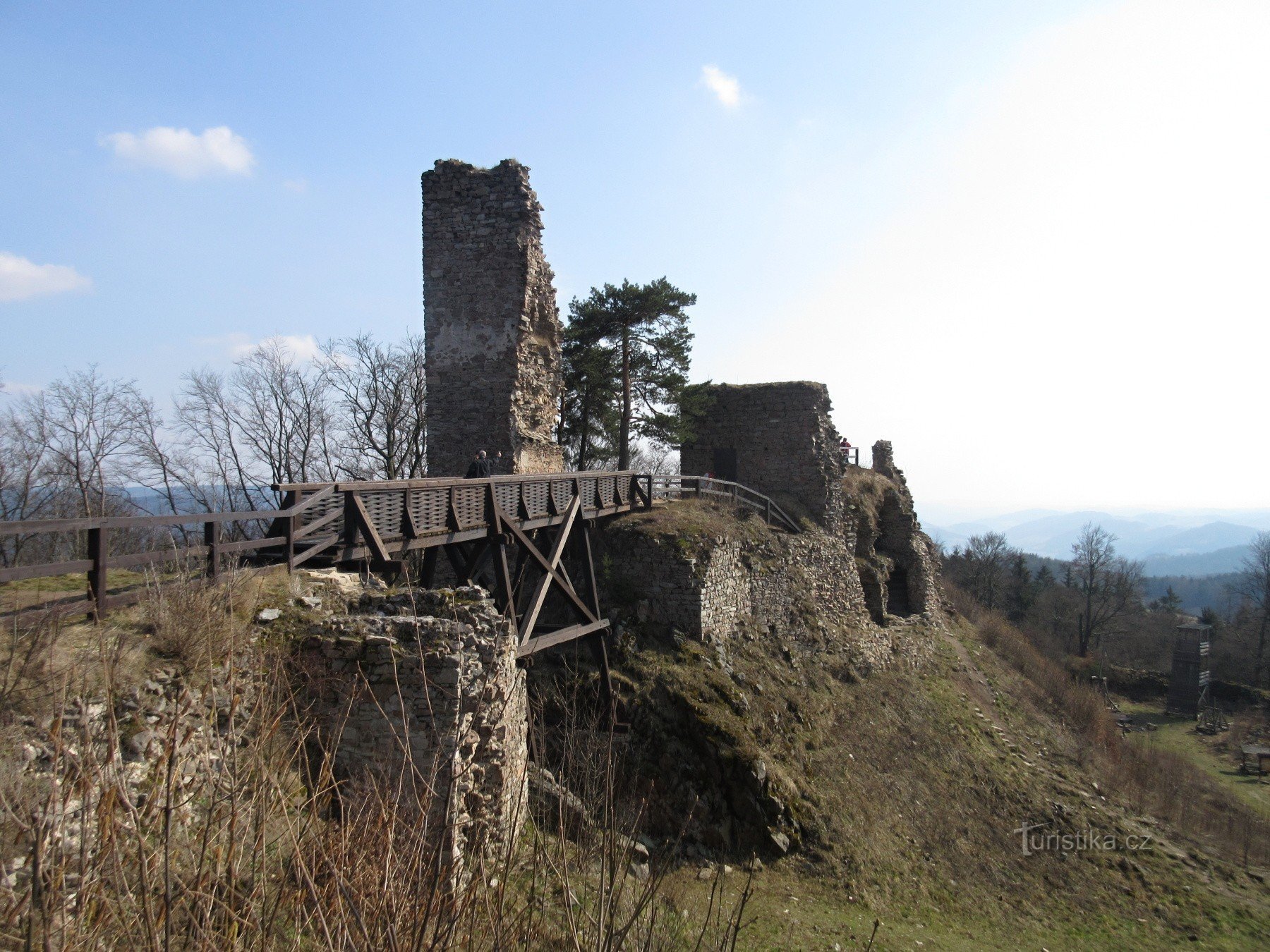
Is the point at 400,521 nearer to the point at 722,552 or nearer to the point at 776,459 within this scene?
the point at 722,552

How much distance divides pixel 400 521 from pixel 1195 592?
19437 cm

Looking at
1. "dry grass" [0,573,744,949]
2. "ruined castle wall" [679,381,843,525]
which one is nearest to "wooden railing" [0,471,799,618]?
"dry grass" [0,573,744,949]

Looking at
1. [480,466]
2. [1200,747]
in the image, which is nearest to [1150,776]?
[1200,747]

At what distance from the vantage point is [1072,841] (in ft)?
42.3

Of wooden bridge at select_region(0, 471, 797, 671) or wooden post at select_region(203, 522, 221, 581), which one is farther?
wooden post at select_region(203, 522, 221, 581)

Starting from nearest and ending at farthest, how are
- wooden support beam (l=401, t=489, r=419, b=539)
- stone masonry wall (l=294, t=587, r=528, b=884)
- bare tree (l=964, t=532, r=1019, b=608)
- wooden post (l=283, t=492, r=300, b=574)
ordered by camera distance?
stone masonry wall (l=294, t=587, r=528, b=884)
wooden post (l=283, t=492, r=300, b=574)
wooden support beam (l=401, t=489, r=419, b=539)
bare tree (l=964, t=532, r=1019, b=608)

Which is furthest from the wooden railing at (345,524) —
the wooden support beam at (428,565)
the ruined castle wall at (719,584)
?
the ruined castle wall at (719,584)

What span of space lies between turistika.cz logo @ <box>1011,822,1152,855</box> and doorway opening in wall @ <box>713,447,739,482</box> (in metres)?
12.3

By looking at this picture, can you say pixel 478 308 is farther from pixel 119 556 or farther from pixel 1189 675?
pixel 1189 675

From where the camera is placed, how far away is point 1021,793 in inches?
555

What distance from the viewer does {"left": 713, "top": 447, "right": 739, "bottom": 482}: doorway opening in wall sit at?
893 inches

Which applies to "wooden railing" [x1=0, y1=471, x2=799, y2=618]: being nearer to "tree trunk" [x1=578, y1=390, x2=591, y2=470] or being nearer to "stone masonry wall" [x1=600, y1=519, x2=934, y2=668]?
"stone masonry wall" [x1=600, y1=519, x2=934, y2=668]

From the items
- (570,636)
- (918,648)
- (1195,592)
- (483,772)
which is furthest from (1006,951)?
(1195,592)

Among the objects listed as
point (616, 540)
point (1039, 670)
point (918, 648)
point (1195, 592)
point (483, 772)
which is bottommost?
point (1195, 592)
